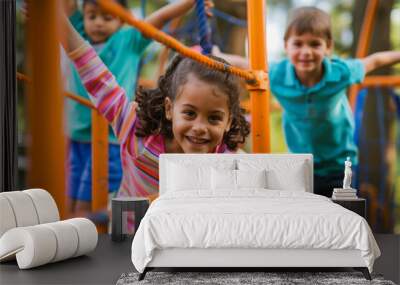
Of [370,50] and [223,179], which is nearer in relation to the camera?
[223,179]

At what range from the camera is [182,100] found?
6598mm

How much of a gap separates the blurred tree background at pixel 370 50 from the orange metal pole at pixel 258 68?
0.22 ft

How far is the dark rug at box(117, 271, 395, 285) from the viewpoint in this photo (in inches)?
172

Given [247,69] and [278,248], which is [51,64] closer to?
[247,69]

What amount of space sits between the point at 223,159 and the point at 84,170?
1.50m

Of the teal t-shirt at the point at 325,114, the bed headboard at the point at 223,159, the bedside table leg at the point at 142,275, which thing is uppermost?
the teal t-shirt at the point at 325,114

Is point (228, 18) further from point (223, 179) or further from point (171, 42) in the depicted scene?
point (223, 179)

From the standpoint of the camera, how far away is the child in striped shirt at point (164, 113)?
659 centimetres

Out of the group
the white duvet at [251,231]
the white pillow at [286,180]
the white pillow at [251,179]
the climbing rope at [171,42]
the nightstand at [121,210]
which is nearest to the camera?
the white duvet at [251,231]

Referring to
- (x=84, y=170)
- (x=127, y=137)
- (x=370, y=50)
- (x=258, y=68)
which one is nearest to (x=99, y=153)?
(x=84, y=170)

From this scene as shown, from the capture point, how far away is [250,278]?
447 cm

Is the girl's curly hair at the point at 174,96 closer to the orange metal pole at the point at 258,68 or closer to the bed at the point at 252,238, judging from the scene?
the orange metal pole at the point at 258,68

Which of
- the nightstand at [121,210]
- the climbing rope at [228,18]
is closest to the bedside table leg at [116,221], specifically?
the nightstand at [121,210]

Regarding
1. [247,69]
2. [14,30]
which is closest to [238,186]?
[247,69]
